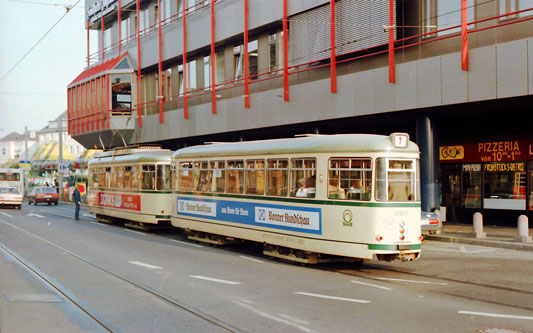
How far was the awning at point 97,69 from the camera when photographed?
4056 cm

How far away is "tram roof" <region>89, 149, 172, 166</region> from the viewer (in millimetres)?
22000

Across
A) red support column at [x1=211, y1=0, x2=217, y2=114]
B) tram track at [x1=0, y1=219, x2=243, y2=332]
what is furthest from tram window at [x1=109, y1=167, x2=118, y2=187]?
tram track at [x1=0, y1=219, x2=243, y2=332]

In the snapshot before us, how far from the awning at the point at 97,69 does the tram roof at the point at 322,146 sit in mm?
26038

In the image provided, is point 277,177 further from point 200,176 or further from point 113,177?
point 113,177

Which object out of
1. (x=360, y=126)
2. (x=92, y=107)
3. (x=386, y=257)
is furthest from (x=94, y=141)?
(x=386, y=257)

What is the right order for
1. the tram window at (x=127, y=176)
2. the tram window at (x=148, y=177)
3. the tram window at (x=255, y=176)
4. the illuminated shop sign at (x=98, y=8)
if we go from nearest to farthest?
the tram window at (x=255, y=176) → the tram window at (x=148, y=177) → the tram window at (x=127, y=176) → the illuminated shop sign at (x=98, y=8)

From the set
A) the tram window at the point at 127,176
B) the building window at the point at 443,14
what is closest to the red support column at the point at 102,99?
the tram window at the point at 127,176

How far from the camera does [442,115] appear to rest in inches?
871

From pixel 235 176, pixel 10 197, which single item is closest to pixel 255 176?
pixel 235 176

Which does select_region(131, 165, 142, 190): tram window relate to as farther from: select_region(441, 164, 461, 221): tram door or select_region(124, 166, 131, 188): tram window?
select_region(441, 164, 461, 221): tram door

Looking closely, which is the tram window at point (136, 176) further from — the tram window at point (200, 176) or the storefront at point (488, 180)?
the storefront at point (488, 180)

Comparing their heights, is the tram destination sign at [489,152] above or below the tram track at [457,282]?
above

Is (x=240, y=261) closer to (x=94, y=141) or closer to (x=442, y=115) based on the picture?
(x=442, y=115)

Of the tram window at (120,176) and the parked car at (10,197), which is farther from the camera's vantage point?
the parked car at (10,197)
